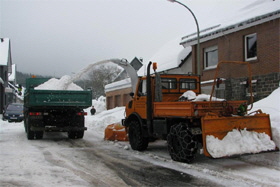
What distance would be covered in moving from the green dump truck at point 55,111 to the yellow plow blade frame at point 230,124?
254 inches

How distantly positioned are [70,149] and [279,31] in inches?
404

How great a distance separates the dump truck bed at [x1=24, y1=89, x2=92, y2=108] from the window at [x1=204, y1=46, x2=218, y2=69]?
879cm

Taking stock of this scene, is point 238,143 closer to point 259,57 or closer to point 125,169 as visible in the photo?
point 125,169

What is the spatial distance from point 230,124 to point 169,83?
2.53 m

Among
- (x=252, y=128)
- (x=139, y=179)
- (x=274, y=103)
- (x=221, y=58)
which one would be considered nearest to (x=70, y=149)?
(x=139, y=179)

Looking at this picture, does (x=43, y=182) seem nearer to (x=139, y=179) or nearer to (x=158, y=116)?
(x=139, y=179)

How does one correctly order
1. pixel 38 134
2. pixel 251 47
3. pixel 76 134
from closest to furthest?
1. pixel 38 134
2. pixel 76 134
3. pixel 251 47

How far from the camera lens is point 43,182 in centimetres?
550

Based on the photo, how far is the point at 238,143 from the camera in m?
6.80

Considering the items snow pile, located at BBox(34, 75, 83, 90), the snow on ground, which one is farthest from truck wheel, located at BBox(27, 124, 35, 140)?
the snow on ground

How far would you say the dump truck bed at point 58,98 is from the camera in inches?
448

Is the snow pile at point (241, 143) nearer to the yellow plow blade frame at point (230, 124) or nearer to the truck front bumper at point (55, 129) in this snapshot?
the yellow plow blade frame at point (230, 124)

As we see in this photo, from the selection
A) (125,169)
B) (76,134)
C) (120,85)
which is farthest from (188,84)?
(120,85)

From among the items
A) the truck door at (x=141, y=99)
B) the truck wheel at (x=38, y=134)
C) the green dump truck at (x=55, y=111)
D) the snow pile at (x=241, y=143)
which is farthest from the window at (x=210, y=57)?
the snow pile at (x=241, y=143)
